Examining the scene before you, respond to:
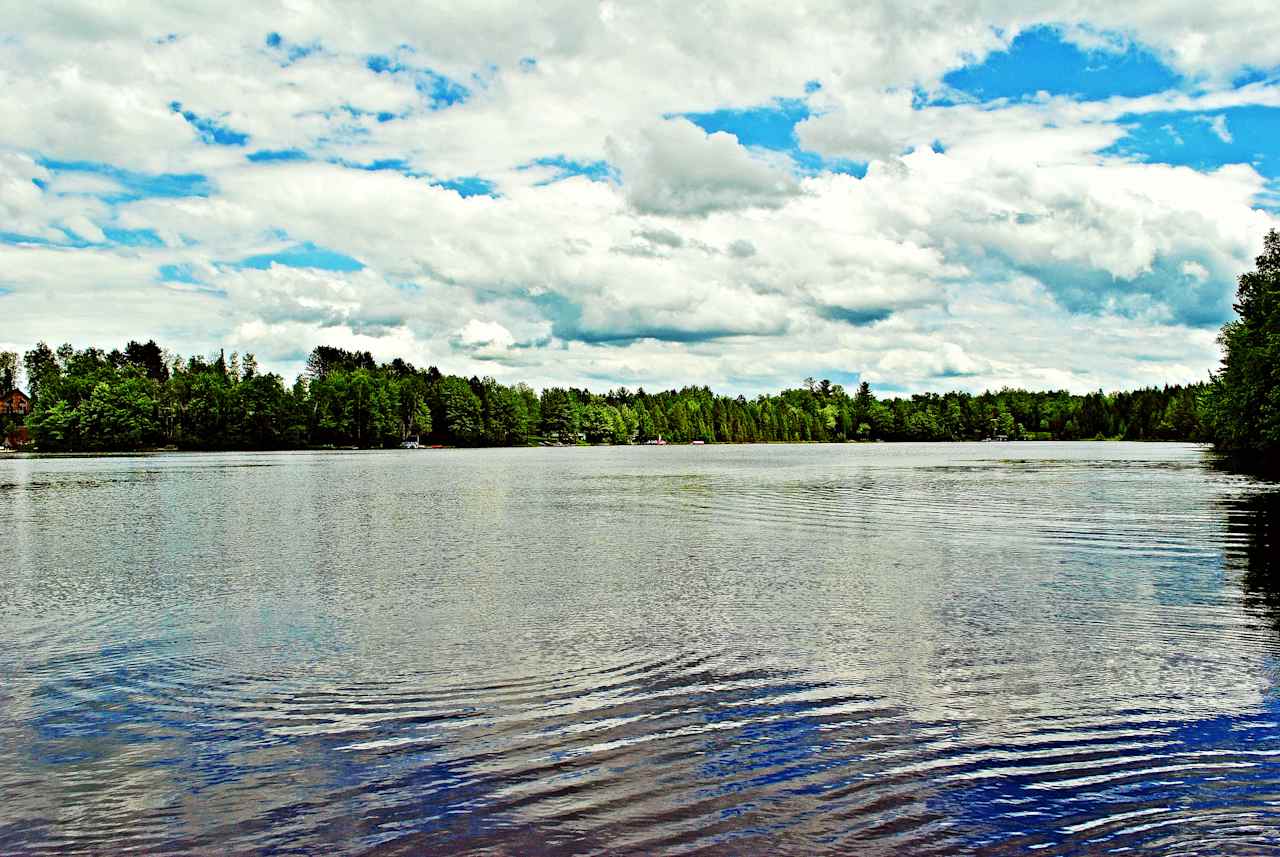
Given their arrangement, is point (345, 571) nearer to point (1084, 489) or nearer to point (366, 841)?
point (366, 841)

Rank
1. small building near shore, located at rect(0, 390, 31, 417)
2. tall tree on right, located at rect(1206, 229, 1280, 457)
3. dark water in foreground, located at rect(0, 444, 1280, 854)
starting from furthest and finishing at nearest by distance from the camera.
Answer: small building near shore, located at rect(0, 390, 31, 417)
tall tree on right, located at rect(1206, 229, 1280, 457)
dark water in foreground, located at rect(0, 444, 1280, 854)

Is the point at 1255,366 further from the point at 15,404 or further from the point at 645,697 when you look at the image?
the point at 15,404

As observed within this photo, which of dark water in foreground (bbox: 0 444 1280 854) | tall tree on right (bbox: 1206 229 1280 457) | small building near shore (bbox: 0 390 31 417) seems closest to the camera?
dark water in foreground (bbox: 0 444 1280 854)

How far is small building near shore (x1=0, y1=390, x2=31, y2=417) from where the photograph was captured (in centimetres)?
17475

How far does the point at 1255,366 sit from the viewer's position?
245ft

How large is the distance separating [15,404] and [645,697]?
203597 millimetres

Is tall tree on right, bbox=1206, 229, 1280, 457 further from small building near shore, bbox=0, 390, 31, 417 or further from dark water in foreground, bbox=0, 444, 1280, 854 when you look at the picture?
small building near shore, bbox=0, 390, 31, 417

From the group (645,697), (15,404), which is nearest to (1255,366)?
(645,697)

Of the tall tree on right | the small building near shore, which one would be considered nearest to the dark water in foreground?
the tall tree on right

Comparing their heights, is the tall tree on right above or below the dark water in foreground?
above

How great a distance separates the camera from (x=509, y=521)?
125 feet

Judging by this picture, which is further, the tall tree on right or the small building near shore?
the small building near shore

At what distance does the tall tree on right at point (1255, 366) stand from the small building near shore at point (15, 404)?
18941 centimetres

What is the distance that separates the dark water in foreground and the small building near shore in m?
175
